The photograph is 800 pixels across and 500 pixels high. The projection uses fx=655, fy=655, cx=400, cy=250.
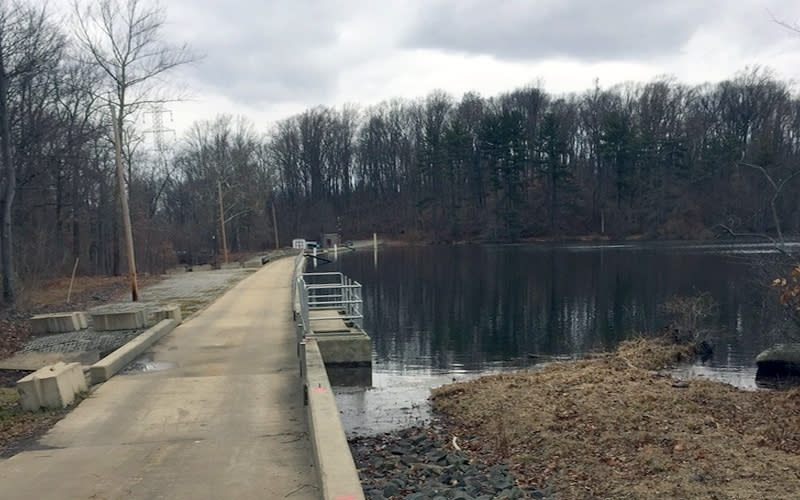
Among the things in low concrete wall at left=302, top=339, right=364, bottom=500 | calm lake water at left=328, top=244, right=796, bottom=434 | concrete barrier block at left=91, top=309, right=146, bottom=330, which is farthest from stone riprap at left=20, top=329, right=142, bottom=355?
low concrete wall at left=302, top=339, right=364, bottom=500

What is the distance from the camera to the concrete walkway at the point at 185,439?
6.32 meters

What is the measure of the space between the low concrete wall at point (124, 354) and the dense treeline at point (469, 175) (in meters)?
25.6

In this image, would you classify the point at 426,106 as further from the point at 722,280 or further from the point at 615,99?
the point at 722,280

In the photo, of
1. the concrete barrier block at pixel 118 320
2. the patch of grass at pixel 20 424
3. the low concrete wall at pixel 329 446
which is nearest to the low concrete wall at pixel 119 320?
the concrete barrier block at pixel 118 320

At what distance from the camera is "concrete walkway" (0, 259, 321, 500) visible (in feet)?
20.7

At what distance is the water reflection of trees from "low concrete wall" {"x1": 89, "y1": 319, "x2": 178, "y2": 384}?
647 cm

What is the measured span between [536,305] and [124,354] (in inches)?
792

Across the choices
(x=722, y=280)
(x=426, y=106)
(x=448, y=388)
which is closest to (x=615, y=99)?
(x=426, y=106)

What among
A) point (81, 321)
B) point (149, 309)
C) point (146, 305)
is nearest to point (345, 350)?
point (81, 321)

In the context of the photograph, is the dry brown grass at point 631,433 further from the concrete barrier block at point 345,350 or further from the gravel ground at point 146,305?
the gravel ground at point 146,305

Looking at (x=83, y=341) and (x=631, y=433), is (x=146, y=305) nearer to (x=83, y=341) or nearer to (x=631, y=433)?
(x=83, y=341)

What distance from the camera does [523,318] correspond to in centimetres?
2553

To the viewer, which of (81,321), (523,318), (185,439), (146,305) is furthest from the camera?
(523,318)

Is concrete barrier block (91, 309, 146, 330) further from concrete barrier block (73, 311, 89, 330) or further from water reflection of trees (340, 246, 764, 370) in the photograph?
water reflection of trees (340, 246, 764, 370)
